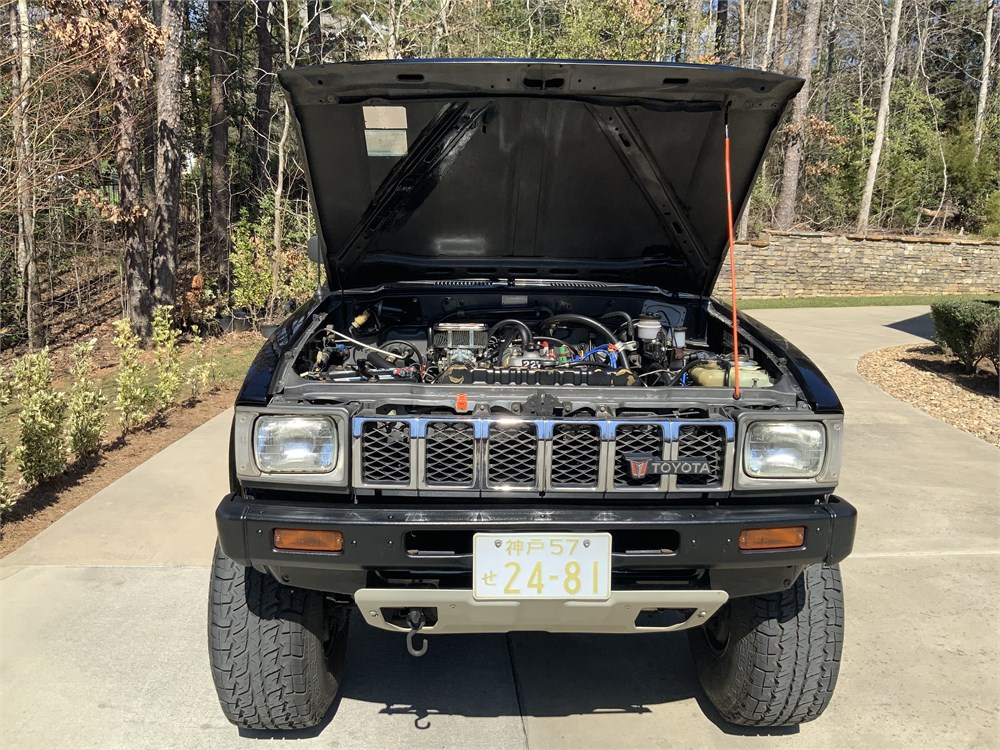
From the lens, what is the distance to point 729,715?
9.24 ft

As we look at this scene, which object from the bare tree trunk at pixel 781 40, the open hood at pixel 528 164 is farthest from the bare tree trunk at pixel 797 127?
the open hood at pixel 528 164

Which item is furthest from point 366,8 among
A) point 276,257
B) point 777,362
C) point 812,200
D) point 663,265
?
point 812,200

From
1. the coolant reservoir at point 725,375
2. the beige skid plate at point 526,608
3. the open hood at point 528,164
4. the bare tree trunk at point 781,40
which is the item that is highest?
the bare tree trunk at point 781,40

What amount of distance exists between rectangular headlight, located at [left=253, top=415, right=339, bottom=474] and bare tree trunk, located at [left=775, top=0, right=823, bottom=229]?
1816cm

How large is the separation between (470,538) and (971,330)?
7.82 m

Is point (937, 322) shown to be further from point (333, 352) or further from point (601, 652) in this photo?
point (333, 352)

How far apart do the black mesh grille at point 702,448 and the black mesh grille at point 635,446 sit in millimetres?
67

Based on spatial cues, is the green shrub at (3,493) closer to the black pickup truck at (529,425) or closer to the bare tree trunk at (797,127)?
the black pickup truck at (529,425)

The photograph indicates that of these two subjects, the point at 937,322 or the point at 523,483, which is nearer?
the point at 523,483

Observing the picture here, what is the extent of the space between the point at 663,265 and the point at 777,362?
1.06m

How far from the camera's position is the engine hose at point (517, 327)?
340 cm

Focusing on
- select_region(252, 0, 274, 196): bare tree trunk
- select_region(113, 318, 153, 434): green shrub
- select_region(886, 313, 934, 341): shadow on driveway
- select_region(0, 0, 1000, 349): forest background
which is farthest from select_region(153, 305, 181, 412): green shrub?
select_region(886, 313, 934, 341): shadow on driveway

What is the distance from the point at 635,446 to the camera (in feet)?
7.80

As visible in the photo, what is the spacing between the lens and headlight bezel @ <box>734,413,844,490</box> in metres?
2.35
